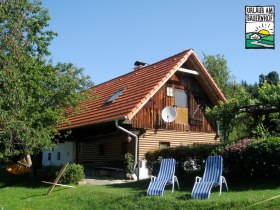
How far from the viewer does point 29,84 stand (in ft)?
55.4

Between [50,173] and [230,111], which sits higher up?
[230,111]

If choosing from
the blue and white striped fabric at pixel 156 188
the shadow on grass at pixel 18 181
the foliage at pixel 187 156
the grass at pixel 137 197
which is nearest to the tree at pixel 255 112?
the foliage at pixel 187 156

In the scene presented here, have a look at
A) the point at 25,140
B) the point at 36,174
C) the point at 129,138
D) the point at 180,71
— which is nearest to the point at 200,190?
the point at 25,140

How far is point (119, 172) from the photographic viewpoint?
804 inches

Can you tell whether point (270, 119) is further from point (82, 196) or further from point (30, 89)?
point (30, 89)

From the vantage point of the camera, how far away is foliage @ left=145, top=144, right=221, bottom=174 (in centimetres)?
1496

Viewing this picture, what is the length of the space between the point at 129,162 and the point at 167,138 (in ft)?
9.84

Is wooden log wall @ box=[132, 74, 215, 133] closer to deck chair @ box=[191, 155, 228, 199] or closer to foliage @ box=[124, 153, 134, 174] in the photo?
foliage @ box=[124, 153, 134, 174]

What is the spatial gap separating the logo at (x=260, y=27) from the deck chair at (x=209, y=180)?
4383mm

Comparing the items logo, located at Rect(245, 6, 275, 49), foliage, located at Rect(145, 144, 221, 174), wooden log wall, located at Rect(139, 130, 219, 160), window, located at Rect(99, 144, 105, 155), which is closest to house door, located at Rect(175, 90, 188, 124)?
wooden log wall, located at Rect(139, 130, 219, 160)

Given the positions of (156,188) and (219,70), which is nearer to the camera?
(156,188)

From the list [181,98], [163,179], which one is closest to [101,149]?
[181,98]

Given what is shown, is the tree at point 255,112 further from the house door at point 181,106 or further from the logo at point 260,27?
the house door at point 181,106

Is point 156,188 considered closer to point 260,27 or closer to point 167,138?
point 260,27
